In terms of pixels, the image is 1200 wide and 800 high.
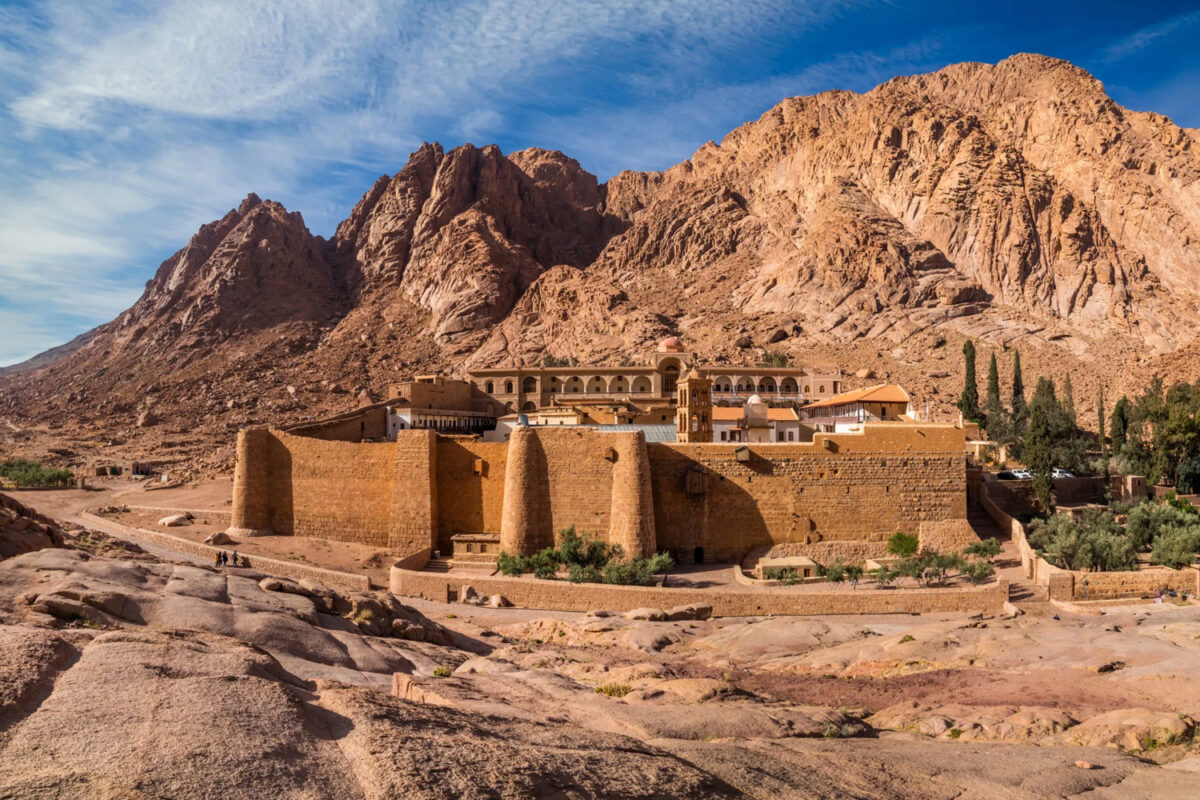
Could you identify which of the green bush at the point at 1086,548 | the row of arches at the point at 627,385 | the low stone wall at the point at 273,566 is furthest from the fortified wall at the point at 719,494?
the row of arches at the point at 627,385

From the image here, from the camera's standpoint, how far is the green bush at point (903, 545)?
22859 millimetres

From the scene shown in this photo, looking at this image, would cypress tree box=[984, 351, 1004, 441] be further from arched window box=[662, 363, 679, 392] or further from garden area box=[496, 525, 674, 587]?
garden area box=[496, 525, 674, 587]

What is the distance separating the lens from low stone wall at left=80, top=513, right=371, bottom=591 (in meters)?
21.2

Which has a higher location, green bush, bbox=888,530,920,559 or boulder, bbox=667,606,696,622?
green bush, bbox=888,530,920,559

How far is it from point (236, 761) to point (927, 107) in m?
87.1

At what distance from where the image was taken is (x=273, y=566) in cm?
2283

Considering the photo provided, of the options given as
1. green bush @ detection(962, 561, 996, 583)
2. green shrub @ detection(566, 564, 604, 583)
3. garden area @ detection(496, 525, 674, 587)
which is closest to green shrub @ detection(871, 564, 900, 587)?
green bush @ detection(962, 561, 996, 583)

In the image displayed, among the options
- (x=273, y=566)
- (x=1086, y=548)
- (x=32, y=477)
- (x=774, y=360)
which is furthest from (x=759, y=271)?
(x=273, y=566)

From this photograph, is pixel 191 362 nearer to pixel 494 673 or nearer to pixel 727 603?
pixel 727 603

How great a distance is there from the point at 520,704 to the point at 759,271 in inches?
2804

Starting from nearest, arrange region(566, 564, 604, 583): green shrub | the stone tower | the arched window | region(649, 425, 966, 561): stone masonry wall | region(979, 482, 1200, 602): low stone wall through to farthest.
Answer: region(979, 482, 1200, 602): low stone wall < region(566, 564, 604, 583): green shrub < region(649, 425, 966, 561): stone masonry wall < the stone tower < the arched window

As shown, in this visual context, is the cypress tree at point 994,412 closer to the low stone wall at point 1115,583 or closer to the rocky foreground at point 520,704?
the low stone wall at point 1115,583

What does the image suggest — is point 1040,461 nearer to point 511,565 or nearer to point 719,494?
point 719,494

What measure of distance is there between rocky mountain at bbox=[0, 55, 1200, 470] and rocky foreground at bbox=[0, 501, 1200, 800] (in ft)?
124
